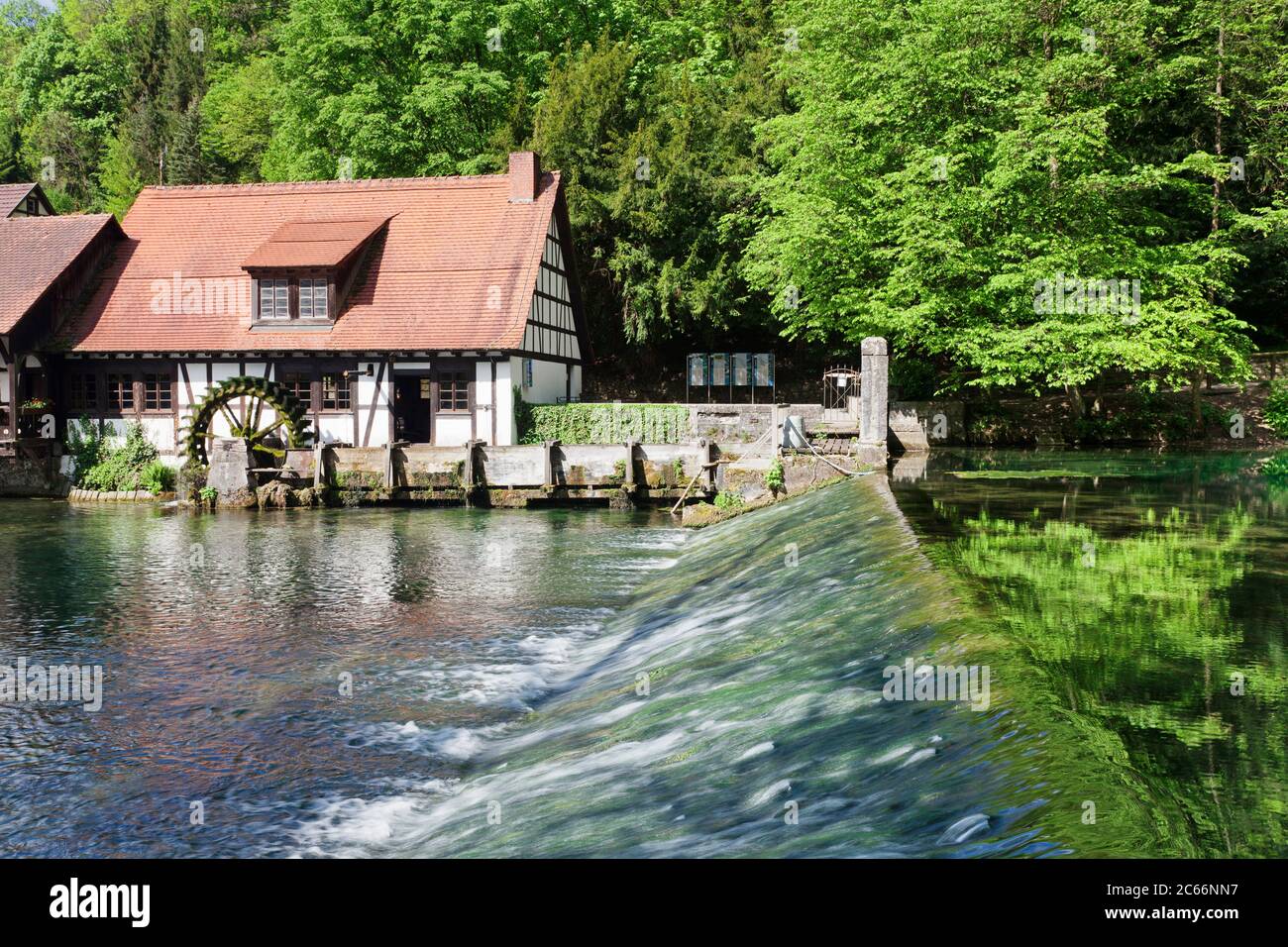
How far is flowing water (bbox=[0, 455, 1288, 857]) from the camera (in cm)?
580

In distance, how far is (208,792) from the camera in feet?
28.3

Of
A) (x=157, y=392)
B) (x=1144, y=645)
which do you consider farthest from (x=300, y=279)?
(x=1144, y=645)

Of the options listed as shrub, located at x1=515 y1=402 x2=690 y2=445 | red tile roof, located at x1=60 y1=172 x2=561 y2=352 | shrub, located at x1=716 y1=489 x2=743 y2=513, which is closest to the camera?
shrub, located at x1=716 y1=489 x2=743 y2=513

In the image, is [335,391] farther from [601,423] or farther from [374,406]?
[601,423]

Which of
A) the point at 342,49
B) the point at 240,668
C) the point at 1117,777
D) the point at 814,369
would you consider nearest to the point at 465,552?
the point at 240,668

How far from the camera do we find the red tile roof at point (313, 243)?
32.3m

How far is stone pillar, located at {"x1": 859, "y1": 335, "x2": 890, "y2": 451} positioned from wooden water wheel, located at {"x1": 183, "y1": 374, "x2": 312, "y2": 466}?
15.2 m

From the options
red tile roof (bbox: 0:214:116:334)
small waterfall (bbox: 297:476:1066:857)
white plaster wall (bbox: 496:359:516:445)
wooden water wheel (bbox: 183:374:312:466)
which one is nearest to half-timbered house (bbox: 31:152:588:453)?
white plaster wall (bbox: 496:359:516:445)

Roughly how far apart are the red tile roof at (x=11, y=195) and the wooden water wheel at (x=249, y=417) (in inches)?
435

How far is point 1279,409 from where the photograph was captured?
94.0ft

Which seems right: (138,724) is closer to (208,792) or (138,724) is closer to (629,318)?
(208,792)

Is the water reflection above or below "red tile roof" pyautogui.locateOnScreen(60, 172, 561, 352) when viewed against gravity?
below

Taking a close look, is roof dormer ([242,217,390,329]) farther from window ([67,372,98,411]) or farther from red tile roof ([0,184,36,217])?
red tile roof ([0,184,36,217])

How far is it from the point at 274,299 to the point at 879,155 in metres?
18.1
